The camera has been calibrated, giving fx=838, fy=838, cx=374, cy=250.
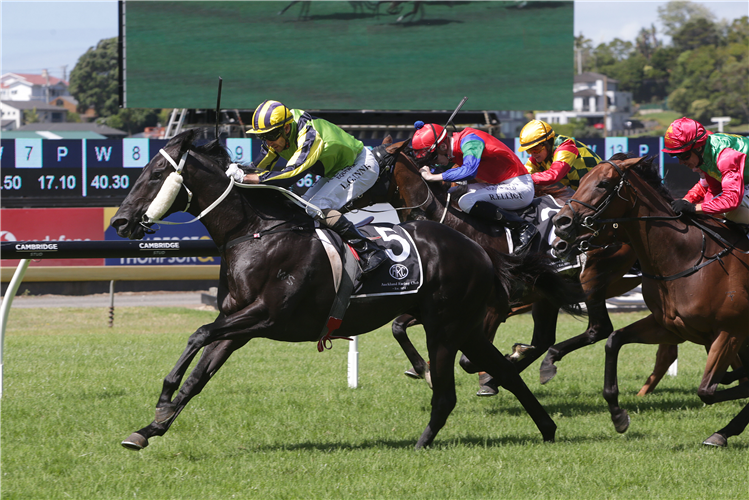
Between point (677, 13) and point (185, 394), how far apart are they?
503ft

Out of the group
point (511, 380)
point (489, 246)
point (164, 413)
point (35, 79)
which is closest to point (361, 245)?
point (511, 380)

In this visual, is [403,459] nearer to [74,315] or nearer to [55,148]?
[74,315]

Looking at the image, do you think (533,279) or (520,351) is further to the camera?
(520,351)

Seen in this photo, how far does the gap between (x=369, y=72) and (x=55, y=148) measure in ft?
28.9

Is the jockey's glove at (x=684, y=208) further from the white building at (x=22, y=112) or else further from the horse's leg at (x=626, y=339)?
the white building at (x=22, y=112)

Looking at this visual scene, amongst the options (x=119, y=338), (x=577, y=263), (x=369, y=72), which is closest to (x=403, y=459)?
(x=577, y=263)

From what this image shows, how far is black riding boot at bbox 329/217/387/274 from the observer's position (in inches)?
201

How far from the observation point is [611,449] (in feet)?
16.9

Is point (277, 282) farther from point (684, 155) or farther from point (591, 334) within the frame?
point (591, 334)

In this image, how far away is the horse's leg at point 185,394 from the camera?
15.2 ft

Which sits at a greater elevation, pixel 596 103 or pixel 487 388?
pixel 596 103

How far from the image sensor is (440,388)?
5.27 metres

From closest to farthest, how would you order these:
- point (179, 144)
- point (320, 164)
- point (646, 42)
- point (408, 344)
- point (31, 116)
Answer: point (179, 144), point (320, 164), point (408, 344), point (31, 116), point (646, 42)

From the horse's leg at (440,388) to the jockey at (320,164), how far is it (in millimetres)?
707
